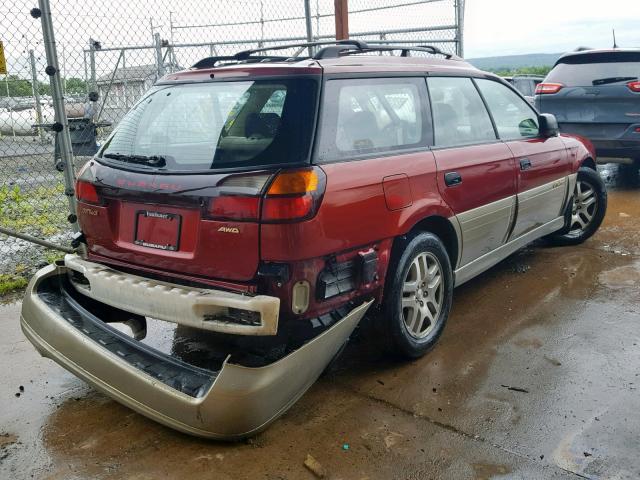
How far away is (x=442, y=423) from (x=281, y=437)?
79cm

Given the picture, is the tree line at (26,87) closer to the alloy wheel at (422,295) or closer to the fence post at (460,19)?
the alloy wheel at (422,295)

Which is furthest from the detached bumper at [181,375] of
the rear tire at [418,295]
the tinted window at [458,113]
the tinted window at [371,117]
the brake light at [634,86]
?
the brake light at [634,86]

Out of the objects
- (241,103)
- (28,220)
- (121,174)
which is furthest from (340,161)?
(28,220)

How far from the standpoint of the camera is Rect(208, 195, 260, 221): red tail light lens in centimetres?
280

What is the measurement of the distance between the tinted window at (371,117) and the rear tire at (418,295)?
593 millimetres

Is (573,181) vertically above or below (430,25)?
below

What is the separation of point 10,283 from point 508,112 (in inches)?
165

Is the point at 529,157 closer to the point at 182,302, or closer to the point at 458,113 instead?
the point at 458,113

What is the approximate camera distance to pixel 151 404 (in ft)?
9.18

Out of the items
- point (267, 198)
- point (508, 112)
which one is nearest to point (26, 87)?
point (508, 112)

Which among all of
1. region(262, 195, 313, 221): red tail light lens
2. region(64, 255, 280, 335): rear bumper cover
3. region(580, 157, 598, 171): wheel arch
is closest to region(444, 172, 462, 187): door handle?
region(262, 195, 313, 221): red tail light lens

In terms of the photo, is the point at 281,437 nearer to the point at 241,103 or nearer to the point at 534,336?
the point at 241,103

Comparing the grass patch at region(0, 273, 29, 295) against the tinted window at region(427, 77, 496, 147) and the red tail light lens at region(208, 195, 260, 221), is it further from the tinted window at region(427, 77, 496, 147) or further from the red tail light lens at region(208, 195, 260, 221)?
the tinted window at region(427, 77, 496, 147)

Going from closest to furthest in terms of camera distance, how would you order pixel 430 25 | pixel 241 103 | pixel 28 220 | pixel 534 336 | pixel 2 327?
pixel 241 103 → pixel 534 336 → pixel 2 327 → pixel 28 220 → pixel 430 25
